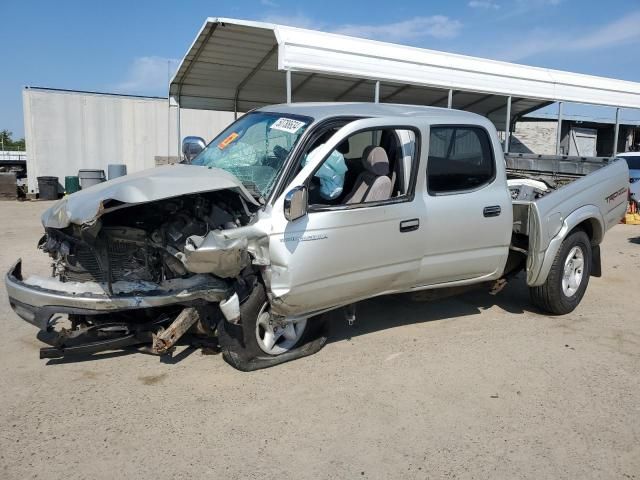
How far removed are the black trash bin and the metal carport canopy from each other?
289 inches

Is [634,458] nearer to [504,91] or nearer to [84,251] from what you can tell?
[84,251]

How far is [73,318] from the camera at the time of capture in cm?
430

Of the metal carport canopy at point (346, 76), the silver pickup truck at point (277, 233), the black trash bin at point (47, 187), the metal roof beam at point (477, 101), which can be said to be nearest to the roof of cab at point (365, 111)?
the silver pickup truck at point (277, 233)

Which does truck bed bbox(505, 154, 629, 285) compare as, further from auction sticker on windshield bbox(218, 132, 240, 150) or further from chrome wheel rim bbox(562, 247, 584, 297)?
auction sticker on windshield bbox(218, 132, 240, 150)

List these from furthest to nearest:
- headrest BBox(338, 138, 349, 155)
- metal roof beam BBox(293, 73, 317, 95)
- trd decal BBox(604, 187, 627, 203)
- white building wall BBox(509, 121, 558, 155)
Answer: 1. white building wall BBox(509, 121, 558, 155)
2. metal roof beam BBox(293, 73, 317, 95)
3. trd decal BBox(604, 187, 627, 203)
4. headrest BBox(338, 138, 349, 155)

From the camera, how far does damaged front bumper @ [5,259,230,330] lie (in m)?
3.75

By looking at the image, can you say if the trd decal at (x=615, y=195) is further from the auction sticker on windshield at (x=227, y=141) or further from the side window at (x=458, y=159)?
the auction sticker on windshield at (x=227, y=141)

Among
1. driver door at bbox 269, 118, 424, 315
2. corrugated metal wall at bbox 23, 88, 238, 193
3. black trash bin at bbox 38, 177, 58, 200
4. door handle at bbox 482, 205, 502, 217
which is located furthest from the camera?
corrugated metal wall at bbox 23, 88, 238, 193

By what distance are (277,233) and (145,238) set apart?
0.95 metres

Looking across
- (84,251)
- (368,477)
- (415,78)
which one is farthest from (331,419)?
(415,78)

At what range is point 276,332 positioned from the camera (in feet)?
13.9

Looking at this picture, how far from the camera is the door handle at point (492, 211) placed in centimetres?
487

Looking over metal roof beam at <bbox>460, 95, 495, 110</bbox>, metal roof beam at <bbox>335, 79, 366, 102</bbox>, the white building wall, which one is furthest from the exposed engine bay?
the white building wall

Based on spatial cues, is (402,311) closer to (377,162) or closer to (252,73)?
(377,162)
